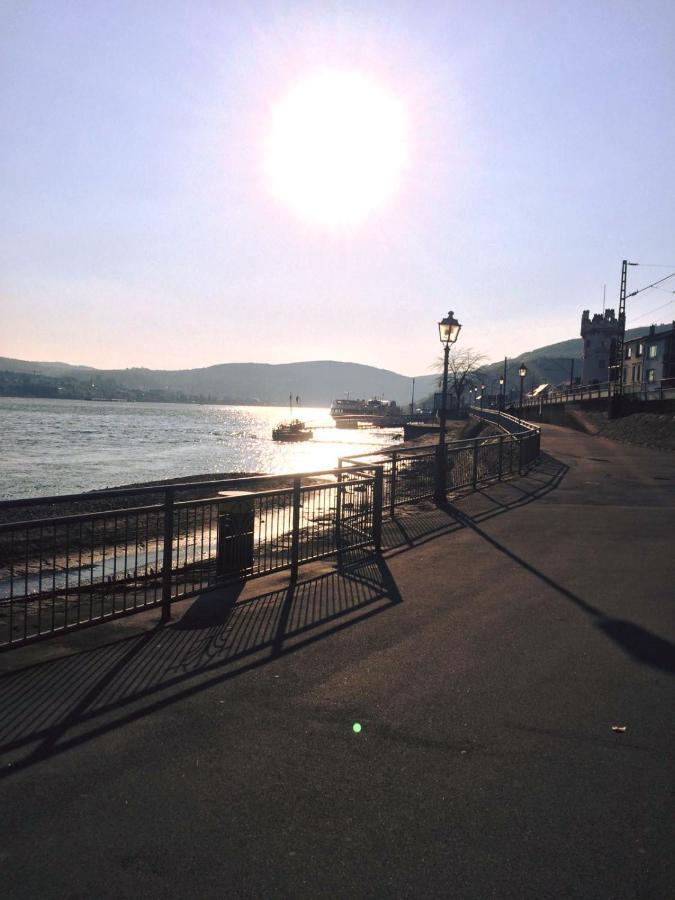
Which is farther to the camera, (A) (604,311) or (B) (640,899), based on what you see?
(A) (604,311)

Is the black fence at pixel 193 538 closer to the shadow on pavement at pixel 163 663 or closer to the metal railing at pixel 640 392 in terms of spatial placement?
the shadow on pavement at pixel 163 663

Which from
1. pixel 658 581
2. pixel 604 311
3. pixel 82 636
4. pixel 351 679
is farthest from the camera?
pixel 604 311

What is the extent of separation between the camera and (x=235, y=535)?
24.8 ft

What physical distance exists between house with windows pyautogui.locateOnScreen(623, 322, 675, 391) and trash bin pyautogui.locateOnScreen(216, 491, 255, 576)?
57.4 metres

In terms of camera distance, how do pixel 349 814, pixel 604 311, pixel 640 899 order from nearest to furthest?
pixel 640 899, pixel 349 814, pixel 604 311

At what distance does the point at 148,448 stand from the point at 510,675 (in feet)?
230

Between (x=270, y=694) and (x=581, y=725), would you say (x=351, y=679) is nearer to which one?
(x=270, y=694)

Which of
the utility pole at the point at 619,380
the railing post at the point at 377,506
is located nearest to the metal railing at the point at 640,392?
the utility pole at the point at 619,380

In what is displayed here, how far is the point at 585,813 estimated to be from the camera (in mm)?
3242

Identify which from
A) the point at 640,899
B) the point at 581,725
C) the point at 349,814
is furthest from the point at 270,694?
the point at 640,899

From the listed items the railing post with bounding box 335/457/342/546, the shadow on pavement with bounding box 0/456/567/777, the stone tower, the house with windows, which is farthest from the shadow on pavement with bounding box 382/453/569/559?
the stone tower

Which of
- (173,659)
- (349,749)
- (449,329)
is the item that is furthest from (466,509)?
(349,749)

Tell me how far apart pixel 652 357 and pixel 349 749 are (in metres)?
70.6

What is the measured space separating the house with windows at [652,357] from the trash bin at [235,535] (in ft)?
188
